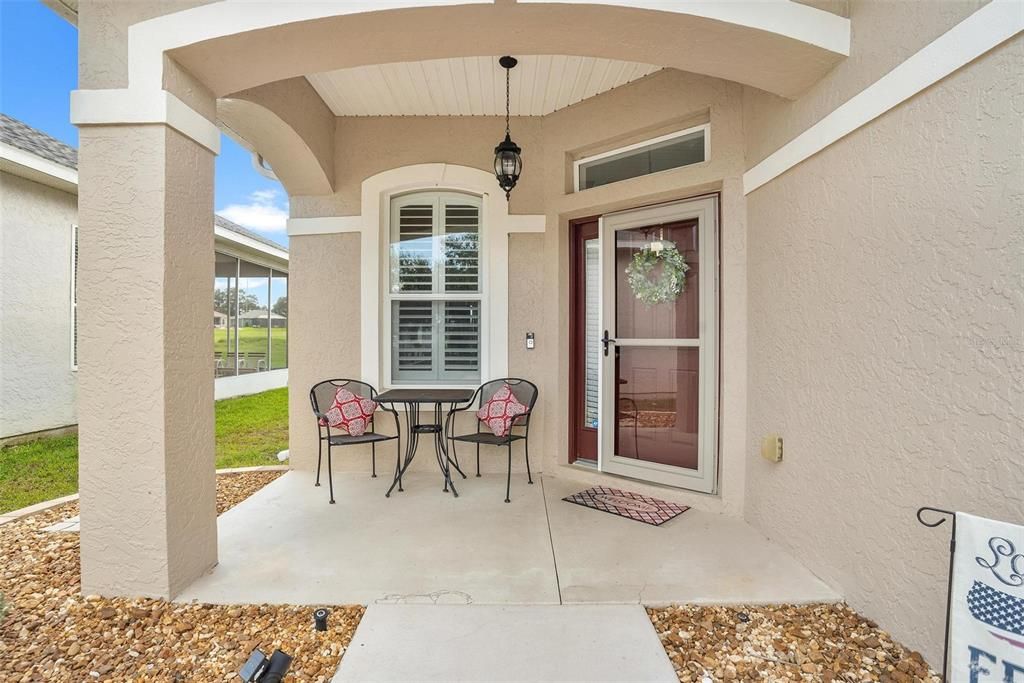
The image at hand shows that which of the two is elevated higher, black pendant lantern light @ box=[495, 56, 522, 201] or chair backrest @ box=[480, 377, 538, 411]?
black pendant lantern light @ box=[495, 56, 522, 201]

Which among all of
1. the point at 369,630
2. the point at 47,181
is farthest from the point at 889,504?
the point at 47,181

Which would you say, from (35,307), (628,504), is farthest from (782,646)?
(35,307)

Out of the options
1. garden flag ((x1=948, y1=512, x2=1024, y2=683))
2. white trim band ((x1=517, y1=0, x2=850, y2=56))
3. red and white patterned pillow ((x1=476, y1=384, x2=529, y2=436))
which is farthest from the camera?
red and white patterned pillow ((x1=476, y1=384, x2=529, y2=436))

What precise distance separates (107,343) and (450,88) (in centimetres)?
293

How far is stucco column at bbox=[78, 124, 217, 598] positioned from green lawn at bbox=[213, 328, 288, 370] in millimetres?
7683

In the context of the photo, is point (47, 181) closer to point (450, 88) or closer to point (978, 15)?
point (450, 88)

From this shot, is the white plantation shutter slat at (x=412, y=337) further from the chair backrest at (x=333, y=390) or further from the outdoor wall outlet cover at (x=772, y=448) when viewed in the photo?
the outdoor wall outlet cover at (x=772, y=448)

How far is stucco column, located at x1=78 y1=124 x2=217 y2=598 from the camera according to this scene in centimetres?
224

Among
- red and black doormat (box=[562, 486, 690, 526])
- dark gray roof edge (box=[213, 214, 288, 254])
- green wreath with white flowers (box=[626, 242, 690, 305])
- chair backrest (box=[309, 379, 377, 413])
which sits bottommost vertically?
red and black doormat (box=[562, 486, 690, 526])

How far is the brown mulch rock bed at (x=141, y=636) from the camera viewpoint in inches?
71.9

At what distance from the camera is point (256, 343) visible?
10656 millimetres

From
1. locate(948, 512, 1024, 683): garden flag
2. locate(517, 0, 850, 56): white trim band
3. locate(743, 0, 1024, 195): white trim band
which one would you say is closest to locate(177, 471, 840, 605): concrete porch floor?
locate(948, 512, 1024, 683): garden flag

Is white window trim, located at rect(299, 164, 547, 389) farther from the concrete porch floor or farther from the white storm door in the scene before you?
the concrete porch floor

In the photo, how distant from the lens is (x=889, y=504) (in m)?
2.02
